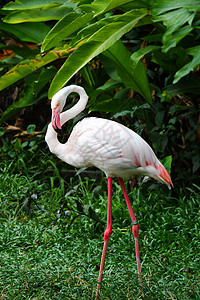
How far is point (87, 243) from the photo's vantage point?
381cm

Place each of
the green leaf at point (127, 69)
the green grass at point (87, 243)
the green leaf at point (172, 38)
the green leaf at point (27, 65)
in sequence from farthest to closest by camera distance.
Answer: the green leaf at point (27, 65), the green leaf at point (127, 69), the green leaf at point (172, 38), the green grass at point (87, 243)

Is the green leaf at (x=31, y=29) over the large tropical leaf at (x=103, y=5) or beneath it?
beneath

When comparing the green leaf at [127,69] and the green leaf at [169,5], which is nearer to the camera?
the green leaf at [169,5]

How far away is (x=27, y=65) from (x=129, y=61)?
934 mm

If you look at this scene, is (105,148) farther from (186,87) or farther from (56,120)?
(186,87)

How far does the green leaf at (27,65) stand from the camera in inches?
168

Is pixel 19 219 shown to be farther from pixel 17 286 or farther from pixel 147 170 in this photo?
pixel 147 170

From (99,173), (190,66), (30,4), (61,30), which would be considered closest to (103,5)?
(61,30)

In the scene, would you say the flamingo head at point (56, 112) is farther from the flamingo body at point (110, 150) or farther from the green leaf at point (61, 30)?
the green leaf at point (61, 30)

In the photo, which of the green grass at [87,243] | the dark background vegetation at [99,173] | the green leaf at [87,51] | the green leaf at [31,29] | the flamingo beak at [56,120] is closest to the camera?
the green grass at [87,243]

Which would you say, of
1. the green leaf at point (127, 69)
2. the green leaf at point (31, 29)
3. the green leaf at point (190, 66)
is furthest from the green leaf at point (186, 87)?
the green leaf at point (31, 29)

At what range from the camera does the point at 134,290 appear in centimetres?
280

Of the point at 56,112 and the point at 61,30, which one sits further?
the point at 61,30

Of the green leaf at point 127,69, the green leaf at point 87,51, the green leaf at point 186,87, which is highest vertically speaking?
the green leaf at point 87,51
